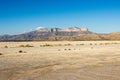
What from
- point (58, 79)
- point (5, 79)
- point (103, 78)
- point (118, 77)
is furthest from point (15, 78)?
point (118, 77)

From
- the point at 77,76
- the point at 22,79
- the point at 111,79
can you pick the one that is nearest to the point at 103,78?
the point at 111,79

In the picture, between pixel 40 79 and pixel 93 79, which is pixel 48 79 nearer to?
pixel 40 79

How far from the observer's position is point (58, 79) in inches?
438

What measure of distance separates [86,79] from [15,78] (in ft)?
10.9

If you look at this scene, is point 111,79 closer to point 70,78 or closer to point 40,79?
point 70,78

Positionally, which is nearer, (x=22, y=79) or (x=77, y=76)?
(x=22, y=79)

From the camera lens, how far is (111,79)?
1096 centimetres

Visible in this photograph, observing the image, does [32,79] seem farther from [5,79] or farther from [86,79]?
[86,79]

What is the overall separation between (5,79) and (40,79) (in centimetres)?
163

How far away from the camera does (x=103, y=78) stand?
36.7ft

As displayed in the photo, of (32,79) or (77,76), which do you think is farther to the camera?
(77,76)

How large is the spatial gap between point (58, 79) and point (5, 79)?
8.04ft

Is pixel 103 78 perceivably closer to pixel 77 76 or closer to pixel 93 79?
pixel 93 79

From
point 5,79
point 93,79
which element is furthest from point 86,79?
point 5,79
